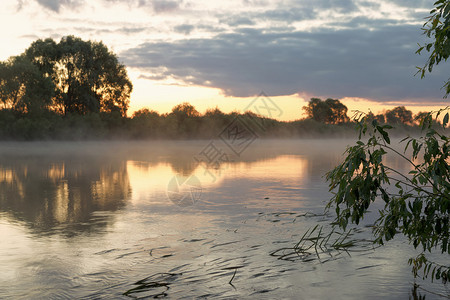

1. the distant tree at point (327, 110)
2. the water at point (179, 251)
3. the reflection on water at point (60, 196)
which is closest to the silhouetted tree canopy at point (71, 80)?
the reflection on water at point (60, 196)

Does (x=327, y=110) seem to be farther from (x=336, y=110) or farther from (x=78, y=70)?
(x=78, y=70)

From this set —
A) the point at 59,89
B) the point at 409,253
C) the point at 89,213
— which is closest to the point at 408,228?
the point at 409,253

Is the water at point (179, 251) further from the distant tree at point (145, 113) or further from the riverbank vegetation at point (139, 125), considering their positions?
the distant tree at point (145, 113)

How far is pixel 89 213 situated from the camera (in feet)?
42.0

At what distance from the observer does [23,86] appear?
215 ft

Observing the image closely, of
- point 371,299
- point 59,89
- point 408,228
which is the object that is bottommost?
point 371,299

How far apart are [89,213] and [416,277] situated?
884 cm

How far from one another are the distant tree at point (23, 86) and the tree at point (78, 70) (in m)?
4.99

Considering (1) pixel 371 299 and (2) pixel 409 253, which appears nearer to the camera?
(1) pixel 371 299

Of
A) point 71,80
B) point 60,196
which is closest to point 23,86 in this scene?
point 71,80

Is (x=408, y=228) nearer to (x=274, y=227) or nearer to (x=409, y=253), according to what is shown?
(x=409, y=253)

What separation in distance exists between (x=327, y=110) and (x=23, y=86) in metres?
120

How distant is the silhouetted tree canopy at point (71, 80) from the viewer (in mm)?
66375

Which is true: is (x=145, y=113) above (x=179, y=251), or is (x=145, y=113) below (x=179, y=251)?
above
